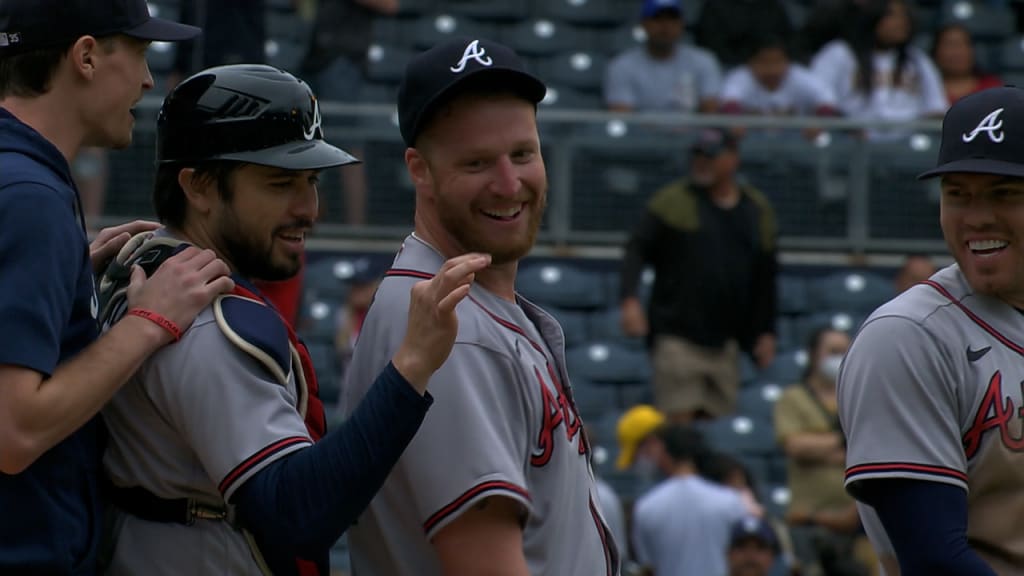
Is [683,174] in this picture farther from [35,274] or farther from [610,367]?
[35,274]

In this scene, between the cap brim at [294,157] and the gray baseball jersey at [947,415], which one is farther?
the gray baseball jersey at [947,415]

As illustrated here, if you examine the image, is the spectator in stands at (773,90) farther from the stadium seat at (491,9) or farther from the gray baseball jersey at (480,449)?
the gray baseball jersey at (480,449)

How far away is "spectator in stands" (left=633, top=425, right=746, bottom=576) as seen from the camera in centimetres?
830

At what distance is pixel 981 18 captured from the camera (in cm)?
1382

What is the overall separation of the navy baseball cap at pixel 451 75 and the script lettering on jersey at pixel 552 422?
51 cm

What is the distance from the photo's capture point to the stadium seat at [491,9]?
44.5 ft

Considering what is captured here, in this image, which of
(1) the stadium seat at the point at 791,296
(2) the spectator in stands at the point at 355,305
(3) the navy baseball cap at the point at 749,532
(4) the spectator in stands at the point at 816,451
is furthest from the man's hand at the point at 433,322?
(1) the stadium seat at the point at 791,296

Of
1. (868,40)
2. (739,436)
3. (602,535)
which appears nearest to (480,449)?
(602,535)

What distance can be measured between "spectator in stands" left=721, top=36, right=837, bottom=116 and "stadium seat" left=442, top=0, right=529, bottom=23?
2.36 m

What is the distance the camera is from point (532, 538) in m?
3.05

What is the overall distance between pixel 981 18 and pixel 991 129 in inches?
431

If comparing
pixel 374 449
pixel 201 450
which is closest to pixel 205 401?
pixel 201 450

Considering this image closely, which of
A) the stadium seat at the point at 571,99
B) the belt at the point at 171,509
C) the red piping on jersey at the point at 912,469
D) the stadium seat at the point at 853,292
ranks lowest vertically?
the stadium seat at the point at 853,292

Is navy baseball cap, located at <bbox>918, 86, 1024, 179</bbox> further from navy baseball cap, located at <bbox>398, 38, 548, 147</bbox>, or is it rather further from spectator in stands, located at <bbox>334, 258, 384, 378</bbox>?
spectator in stands, located at <bbox>334, 258, 384, 378</bbox>
